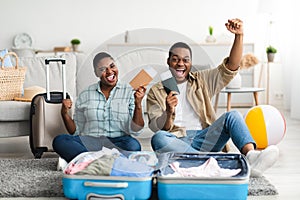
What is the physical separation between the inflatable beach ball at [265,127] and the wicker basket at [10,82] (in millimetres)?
1361

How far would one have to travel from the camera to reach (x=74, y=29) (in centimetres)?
593

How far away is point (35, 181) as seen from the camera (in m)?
2.14

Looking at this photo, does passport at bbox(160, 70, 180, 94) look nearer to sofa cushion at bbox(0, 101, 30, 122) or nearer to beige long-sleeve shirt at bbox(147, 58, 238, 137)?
beige long-sleeve shirt at bbox(147, 58, 238, 137)

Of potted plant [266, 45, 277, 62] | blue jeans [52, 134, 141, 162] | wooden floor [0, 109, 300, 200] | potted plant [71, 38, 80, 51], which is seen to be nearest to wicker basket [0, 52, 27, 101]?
wooden floor [0, 109, 300, 200]

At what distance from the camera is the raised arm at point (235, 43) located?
7.38 ft

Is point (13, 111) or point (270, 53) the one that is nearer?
point (13, 111)

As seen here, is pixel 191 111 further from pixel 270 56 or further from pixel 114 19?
pixel 114 19

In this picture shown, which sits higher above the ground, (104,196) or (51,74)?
(51,74)

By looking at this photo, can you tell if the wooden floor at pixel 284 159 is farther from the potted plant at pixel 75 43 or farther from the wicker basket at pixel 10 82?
the potted plant at pixel 75 43

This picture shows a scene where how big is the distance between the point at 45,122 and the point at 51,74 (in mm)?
823

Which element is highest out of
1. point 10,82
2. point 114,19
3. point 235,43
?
point 114,19

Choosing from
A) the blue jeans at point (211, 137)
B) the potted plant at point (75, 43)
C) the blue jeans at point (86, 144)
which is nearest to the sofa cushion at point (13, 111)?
the blue jeans at point (86, 144)

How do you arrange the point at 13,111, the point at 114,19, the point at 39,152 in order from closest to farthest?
1. the point at 39,152
2. the point at 13,111
3. the point at 114,19

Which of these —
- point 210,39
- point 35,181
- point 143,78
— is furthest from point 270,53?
point 35,181
